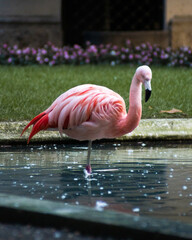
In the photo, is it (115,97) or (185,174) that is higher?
(115,97)

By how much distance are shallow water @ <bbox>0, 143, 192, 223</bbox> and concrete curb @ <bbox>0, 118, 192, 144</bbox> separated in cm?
9

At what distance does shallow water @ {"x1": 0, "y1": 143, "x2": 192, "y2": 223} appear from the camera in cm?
434

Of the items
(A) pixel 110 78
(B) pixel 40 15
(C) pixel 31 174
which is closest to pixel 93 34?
(B) pixel 40 15

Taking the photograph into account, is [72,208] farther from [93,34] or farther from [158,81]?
[93,34]

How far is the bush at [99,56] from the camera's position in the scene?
1322 centimetres

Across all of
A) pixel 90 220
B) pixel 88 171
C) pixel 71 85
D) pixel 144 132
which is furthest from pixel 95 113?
pixel 71 85

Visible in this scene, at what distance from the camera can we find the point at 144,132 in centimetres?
684

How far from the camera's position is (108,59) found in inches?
534

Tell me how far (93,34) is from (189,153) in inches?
367

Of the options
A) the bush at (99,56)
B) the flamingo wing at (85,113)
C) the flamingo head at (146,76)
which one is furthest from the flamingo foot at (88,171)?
the bush at (99,56)

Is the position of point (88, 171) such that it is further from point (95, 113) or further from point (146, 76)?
point (146, 76)

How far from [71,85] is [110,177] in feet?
14.8

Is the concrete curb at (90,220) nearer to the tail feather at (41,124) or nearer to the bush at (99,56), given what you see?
the tail feather at (41,124)

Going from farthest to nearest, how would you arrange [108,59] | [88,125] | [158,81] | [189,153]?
[108,59] < [158,81] < [189,153] < [88,125]
